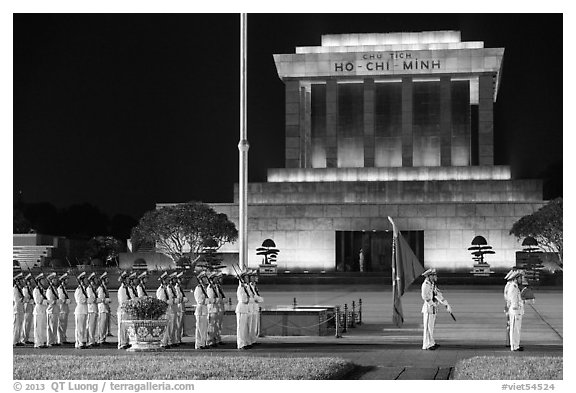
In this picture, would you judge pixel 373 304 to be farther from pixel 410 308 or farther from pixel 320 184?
pixel 320 184

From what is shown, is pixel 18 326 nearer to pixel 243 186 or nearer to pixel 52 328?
pixel 52 328

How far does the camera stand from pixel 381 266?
2506 inches

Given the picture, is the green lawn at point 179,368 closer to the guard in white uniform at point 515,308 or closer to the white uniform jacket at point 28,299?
the guard in white uniform at point 515,308

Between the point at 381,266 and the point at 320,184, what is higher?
the point at 320,184

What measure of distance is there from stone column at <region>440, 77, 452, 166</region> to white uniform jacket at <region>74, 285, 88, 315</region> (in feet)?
144

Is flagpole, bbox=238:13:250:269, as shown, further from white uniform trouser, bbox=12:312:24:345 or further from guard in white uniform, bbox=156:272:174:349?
white uniform trouser, bbox=12:312:24:345

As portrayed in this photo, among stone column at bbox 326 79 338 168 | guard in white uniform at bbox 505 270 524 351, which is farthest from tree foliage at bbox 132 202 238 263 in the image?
guard in white uniform at bbox 505 270 524 351

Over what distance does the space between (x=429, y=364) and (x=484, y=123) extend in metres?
47.8

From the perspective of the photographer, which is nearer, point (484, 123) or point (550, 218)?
point (550, 218)

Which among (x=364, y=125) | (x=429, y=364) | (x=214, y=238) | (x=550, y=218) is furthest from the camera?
(x=364, y=125)

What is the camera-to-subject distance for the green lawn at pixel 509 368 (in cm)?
1652

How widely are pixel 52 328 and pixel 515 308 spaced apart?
10.5 metres
